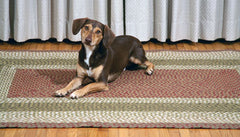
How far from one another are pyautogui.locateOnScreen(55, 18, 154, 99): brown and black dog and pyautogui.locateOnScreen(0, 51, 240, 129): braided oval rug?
62 mm

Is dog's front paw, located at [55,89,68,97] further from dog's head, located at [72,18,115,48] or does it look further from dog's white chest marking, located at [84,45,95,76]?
dog's head, located at [72,18,115,48]

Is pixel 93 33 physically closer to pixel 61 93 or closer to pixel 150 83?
pixel 61 93

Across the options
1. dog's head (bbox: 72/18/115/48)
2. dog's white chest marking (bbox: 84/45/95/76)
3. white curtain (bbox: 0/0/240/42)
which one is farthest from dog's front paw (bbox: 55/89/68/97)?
white curtain (bbox: 0/0/240/42)

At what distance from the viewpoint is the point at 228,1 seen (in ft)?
12.2

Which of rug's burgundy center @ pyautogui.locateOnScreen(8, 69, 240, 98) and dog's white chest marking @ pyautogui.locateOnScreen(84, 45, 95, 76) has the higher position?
dog's white chest marking @ pyautogui.locateOnScreen(84, 45, 95, 76)

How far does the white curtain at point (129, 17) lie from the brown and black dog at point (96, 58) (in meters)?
0.78

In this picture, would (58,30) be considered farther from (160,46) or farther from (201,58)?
(201,58)

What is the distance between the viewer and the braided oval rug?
2.36 meters

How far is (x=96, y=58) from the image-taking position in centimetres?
273

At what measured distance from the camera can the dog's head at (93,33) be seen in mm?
2609

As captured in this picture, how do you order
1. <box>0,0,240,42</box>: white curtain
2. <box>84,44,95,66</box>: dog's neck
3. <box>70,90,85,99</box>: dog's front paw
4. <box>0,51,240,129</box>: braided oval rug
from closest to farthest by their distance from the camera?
1. <box>0,51,240,129</box>: braided oval rug
2. <box>70,90,85,99</box>: dog's front paw
3. <box>84,44,95,66</box>: dog's neck
4. <box>0,0,240,42</box>: white curtain

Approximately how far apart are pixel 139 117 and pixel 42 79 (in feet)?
3.00

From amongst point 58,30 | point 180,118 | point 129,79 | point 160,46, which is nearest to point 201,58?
point 160,46

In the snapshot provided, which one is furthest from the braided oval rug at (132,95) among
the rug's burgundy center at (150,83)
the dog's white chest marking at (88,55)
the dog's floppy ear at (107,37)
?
the dog's floppy ear at (107,37)
